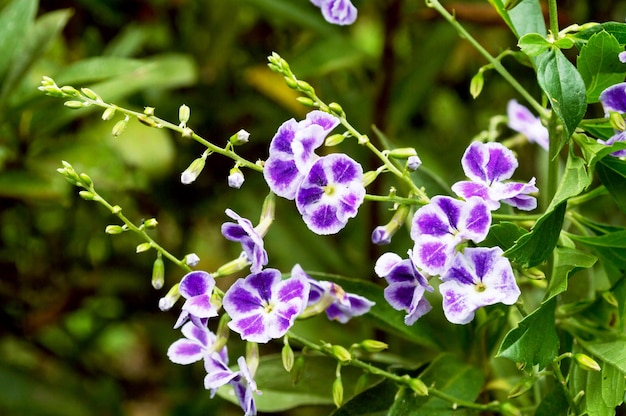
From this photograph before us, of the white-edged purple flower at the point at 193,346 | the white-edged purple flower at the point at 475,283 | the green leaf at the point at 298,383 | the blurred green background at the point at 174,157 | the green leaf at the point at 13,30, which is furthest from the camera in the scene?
the blurred green background at the point at 174,157

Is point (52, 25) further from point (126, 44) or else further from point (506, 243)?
point (506, 243)

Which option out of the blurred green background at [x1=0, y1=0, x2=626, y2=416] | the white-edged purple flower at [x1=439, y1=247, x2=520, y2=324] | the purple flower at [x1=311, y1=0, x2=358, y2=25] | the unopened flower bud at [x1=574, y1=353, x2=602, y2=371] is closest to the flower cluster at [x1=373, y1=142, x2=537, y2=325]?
the white-edged purple flower at [x1=439, y1=247, x2=520, y2=324]

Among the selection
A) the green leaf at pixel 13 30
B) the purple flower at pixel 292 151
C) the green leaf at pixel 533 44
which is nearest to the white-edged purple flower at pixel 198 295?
the purple flower at pixel 292 151

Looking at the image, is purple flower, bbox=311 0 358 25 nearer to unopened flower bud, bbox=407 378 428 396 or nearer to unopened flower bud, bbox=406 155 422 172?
unopened flower bud, bbox=406 155 422 172

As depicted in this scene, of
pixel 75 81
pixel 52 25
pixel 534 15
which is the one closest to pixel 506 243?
pixel 534 15

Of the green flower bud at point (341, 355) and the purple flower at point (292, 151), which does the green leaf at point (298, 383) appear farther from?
the purple flower at point (292, 151)
